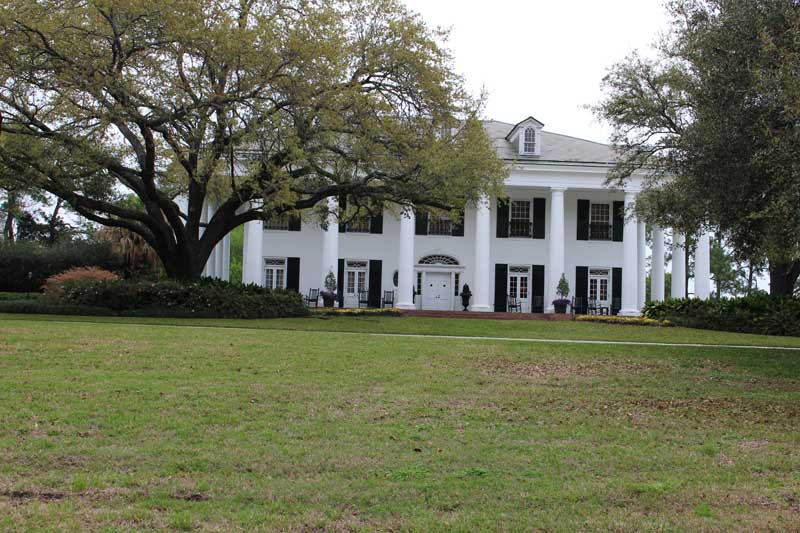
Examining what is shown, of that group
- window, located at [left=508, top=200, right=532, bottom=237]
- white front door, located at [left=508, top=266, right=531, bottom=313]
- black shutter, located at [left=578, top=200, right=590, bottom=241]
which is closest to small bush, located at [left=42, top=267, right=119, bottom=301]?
white front door, located at [left=508, top=266, right=531, bottom=313]

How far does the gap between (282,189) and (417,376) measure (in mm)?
11723

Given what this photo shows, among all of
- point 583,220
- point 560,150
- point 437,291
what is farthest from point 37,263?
point 583,220

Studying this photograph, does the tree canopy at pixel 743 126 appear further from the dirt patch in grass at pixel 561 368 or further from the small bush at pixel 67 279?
the small bush at pixel 67 279

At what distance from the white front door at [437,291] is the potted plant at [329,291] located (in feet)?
18.7

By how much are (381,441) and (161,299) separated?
1868cm

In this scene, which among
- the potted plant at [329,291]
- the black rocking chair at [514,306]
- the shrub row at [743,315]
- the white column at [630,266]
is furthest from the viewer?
the black rocking chair at [514,306]

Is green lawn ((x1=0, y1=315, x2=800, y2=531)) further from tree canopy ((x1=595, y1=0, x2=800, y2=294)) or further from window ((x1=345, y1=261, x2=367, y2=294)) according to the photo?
window ((x1=345, y1=261, x2=367, y2=294))

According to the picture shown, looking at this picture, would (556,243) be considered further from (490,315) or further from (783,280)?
(783,280)

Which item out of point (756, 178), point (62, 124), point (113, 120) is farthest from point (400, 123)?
point (756, 178)

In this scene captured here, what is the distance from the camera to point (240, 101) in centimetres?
2148

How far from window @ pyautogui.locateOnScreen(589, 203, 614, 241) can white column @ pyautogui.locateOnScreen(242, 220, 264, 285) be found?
16.3 meters

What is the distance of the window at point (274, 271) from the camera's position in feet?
124

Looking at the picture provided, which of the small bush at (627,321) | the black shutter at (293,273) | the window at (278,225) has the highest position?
the window at (278,225)

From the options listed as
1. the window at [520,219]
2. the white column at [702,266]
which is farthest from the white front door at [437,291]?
the white column at [702,266]
